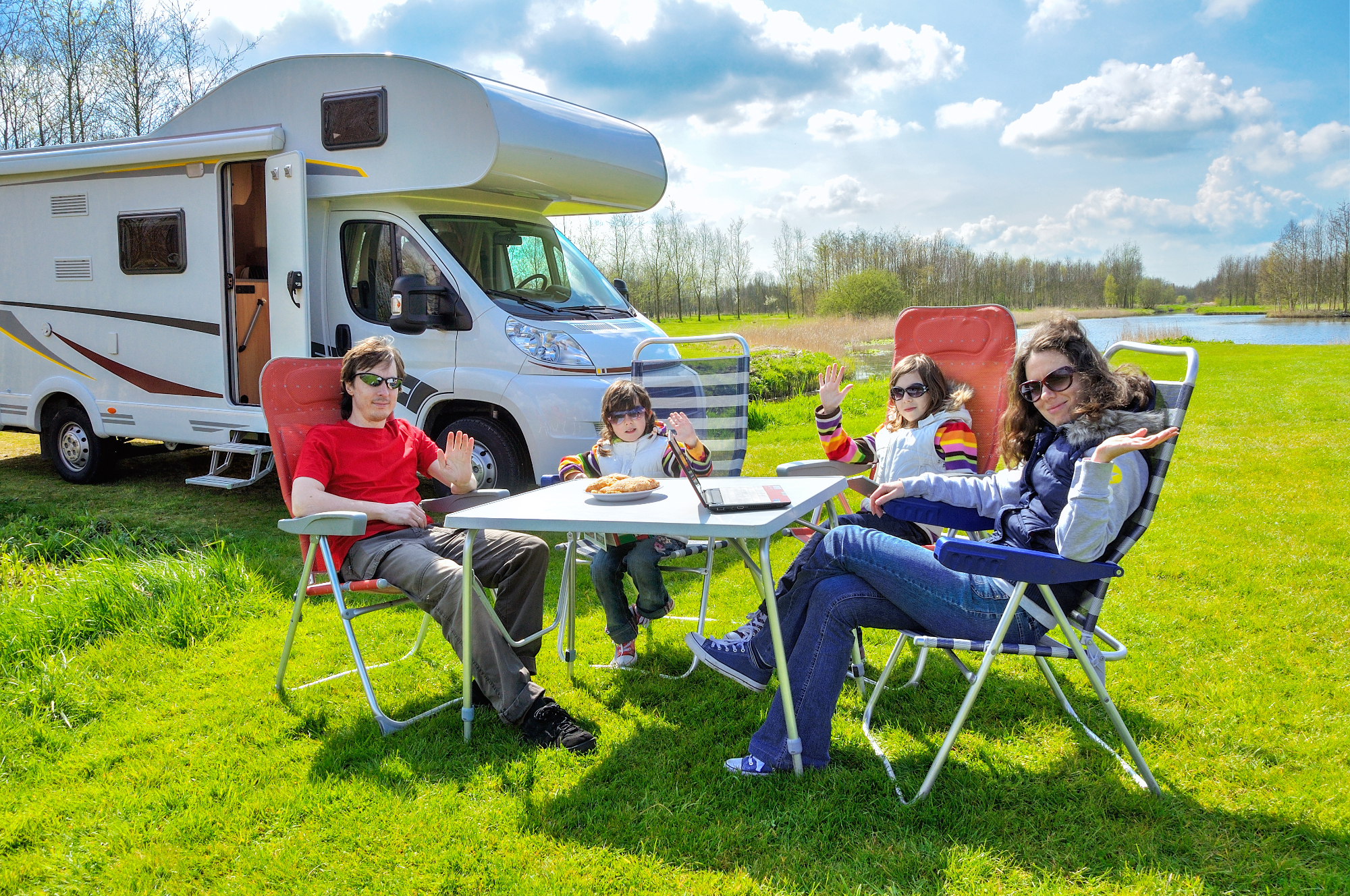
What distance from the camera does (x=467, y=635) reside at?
291cm

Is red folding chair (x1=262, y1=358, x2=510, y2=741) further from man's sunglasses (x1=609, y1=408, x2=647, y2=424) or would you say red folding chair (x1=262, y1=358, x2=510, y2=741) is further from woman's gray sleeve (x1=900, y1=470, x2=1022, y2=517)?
woman's gray sleeve (x1=900, y1=470, x2=1022, y2=517)

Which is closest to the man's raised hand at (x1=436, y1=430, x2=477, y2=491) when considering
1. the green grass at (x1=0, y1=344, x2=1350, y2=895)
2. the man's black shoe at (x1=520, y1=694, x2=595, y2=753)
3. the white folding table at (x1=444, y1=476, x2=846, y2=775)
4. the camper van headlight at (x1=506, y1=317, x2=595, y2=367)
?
the white folding table at (x1=444, y1=476, x2=846, y2=775)

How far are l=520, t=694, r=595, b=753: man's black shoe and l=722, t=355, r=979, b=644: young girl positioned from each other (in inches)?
35.9

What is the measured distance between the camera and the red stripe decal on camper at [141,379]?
6445 millimetres

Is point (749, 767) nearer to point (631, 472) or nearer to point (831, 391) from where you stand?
point (631, 472)

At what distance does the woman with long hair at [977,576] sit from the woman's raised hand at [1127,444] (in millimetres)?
72

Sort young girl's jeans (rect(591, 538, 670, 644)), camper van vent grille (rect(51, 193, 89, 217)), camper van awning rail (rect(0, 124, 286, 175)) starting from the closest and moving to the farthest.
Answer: young girl's jeans (rect(591, 538, 670, 644))
camper van awning rail (rect(0, 124, 286, 175))
camper van vent grille (rect(51, 193, 89, 217))

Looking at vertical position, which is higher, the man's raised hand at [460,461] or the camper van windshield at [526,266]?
the camper van windshield at [526,266]

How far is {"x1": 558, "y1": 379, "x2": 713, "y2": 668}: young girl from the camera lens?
136 inches

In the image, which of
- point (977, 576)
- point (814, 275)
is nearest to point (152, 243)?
point (977, 576)

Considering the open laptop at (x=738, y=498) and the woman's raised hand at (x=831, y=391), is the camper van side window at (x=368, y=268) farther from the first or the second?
the open laptop at (x=738, y=498)

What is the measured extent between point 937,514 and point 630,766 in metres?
Answer: 1.30

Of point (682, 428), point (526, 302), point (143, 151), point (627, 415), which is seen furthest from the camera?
point (143, 151)

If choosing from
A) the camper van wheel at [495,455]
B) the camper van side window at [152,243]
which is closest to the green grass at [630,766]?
the camper van wheel at [495,455]
